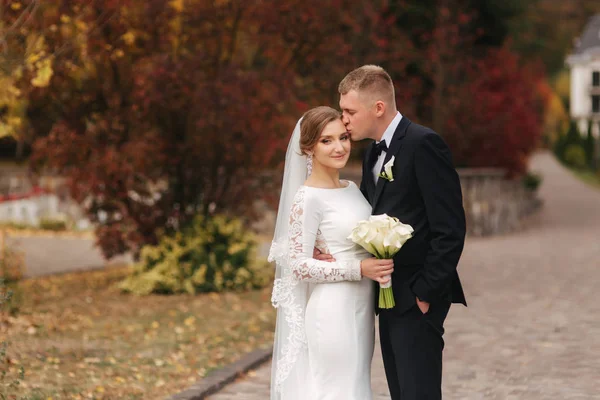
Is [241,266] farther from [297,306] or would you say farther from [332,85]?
[297,306]

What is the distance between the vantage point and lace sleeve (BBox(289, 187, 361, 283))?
14.8 ft

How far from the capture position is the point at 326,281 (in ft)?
15.0

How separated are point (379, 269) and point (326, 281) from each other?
33cm

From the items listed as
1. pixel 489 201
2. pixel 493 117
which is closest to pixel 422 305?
pixel 493 117

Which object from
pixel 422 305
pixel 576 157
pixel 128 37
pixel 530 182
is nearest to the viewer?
pixel 422 305

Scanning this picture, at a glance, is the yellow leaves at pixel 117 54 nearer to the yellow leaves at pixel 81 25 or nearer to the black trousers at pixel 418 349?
the yellow leaves at pixel 81 25

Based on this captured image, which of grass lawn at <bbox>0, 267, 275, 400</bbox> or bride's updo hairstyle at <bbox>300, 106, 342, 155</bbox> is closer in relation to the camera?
bride's updo hairstyle at <bbox>300, 106, 342, 155</bbox>

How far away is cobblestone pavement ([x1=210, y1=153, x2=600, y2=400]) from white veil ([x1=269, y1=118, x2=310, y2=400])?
2162 mm

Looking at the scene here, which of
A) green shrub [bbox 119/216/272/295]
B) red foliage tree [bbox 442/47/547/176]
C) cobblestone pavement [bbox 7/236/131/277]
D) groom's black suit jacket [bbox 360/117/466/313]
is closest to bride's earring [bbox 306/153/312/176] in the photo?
groom's black suit jacket [bbox 360/117/466/313]

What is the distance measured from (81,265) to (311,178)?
39.9 feet

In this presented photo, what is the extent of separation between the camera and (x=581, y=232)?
23703mm

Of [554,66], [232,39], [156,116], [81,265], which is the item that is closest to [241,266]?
[156,116]

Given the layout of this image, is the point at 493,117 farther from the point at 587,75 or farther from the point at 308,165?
the point at 587,75

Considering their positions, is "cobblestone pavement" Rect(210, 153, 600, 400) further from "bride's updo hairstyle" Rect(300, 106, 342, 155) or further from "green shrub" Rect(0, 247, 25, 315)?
"green shrub" Rect(0, 247, 25, 315)
